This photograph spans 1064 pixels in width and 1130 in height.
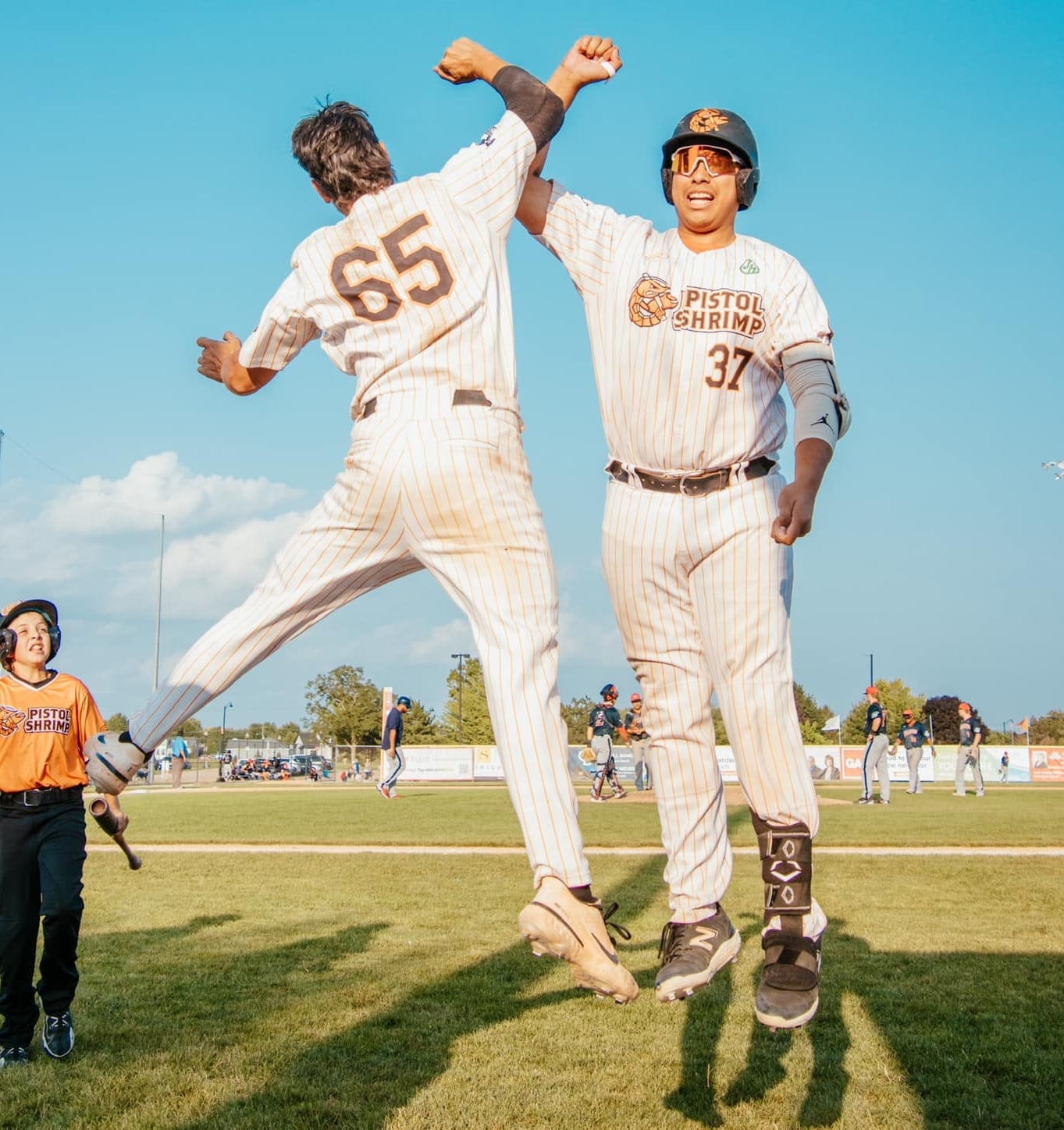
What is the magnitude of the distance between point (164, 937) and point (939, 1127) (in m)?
5.43

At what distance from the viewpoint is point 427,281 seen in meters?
3.15

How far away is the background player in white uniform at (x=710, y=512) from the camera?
3.54 m

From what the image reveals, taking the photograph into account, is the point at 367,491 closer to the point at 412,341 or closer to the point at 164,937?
the point at 412,341

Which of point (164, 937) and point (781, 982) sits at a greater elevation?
A: point (781, 982)

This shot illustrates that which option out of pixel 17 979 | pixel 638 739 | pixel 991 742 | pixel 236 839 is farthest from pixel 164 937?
pixel 991 742

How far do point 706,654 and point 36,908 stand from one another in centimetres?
368

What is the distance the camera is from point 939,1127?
3.95m

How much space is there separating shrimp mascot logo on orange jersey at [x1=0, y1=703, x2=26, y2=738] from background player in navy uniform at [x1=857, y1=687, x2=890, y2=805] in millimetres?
18223

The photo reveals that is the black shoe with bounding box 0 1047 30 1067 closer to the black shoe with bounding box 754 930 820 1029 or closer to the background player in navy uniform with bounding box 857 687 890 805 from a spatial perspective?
the black shoe with bounding box 754 930 820 1029

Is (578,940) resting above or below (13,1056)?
above

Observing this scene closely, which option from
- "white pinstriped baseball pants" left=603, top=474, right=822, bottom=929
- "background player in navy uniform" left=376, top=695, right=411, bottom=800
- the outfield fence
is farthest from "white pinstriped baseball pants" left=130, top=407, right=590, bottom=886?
the outfield fence

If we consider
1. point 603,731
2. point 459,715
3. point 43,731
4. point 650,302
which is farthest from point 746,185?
point 459,715

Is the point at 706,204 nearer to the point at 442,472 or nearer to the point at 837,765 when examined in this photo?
the point at 442,472

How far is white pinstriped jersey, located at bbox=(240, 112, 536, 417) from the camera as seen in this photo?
3.12m
